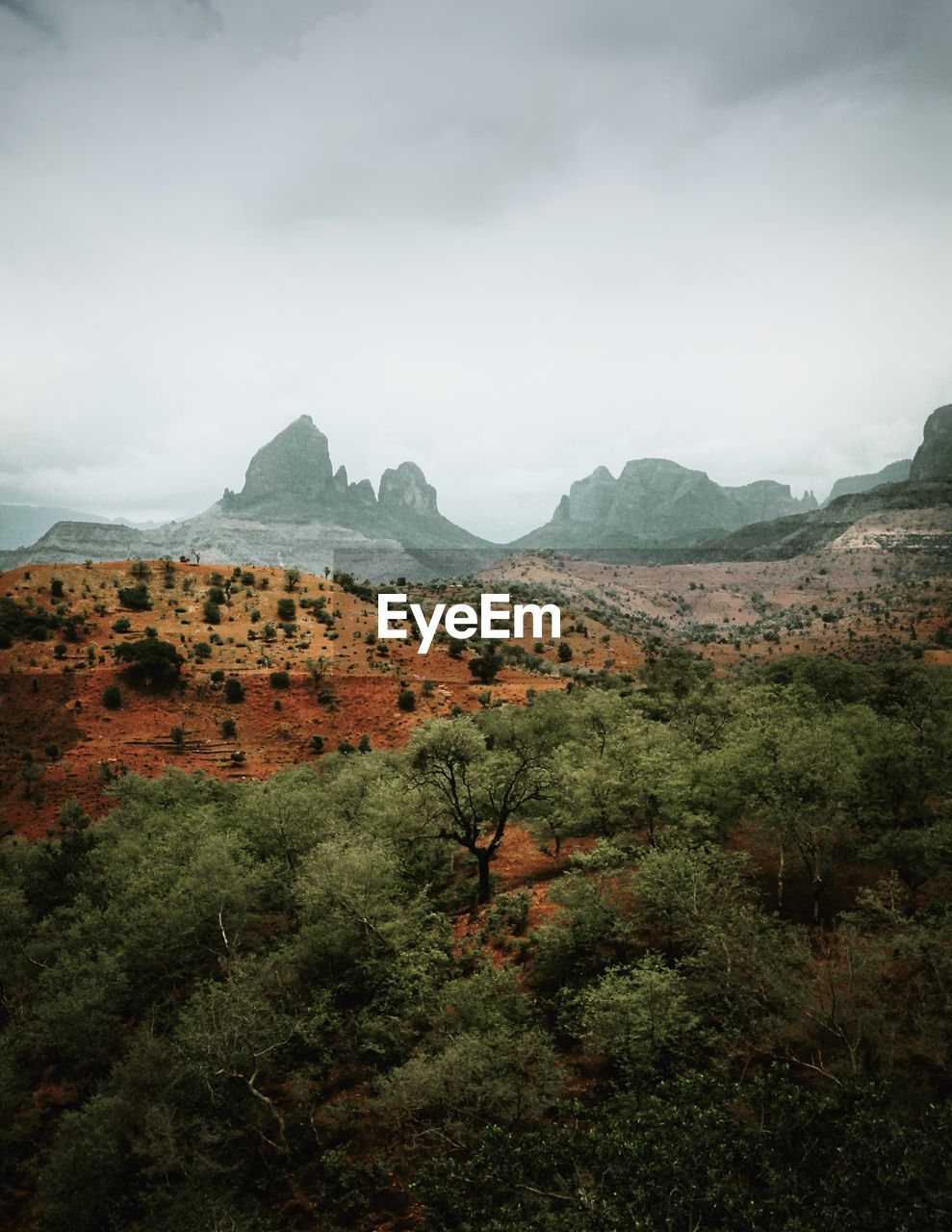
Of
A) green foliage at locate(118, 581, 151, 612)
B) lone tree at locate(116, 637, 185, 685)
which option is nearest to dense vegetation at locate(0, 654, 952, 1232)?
lone tree at locate(116, 637, 185, 685)

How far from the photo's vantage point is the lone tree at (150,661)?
215ft

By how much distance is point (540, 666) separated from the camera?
82062mm

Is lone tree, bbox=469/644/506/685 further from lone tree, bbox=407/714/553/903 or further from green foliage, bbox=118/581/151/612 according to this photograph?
green foliage, bbox=118/581/151/612

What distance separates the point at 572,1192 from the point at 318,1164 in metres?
10.6

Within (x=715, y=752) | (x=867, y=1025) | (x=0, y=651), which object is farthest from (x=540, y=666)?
(x=867, y=1025)

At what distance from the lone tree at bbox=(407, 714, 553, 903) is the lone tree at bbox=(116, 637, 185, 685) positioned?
44.5 metres

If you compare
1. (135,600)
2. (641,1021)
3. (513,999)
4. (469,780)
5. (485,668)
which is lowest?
(513,999)

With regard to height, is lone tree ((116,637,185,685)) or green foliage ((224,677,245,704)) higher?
lone tree ((116,637,185,685))

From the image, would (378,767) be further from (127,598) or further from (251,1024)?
(127,598)

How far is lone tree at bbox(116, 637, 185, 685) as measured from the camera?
65.6 metres

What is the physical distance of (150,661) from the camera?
214 feet

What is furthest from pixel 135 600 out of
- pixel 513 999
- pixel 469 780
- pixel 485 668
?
pixel 513 999

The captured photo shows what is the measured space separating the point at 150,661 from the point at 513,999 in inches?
2231

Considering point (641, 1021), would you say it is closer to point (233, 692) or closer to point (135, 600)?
point (233, 692)
